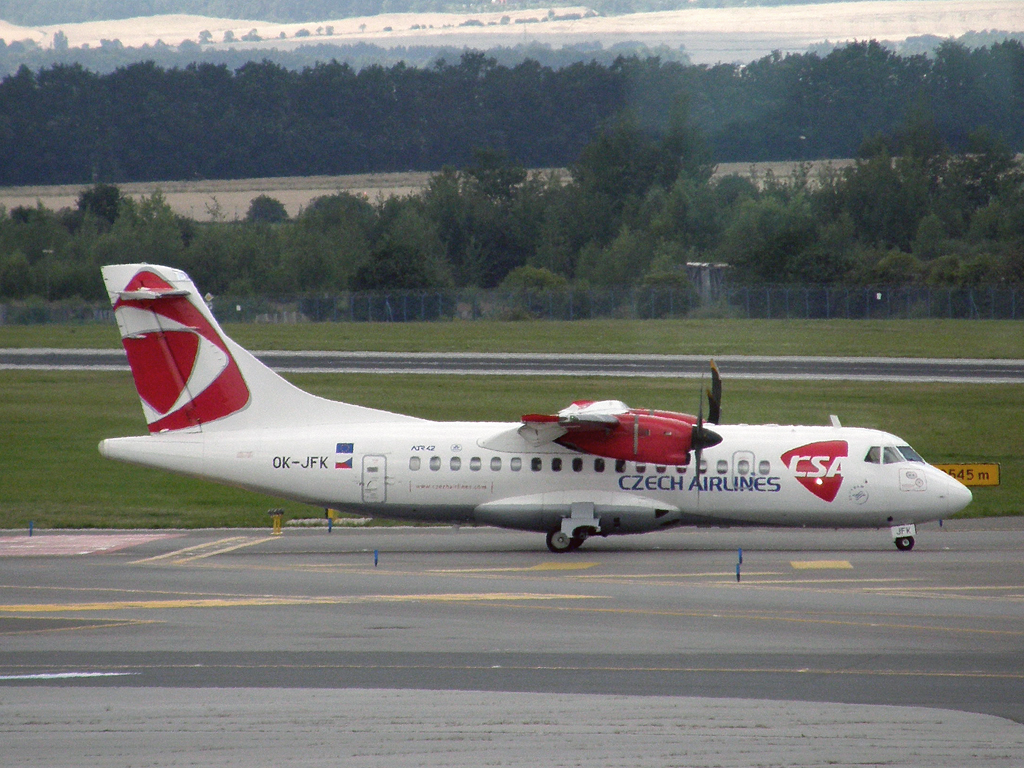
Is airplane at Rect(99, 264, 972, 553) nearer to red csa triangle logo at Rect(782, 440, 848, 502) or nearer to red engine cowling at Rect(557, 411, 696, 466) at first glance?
red csa triangle logo at Rect(782, 440, 848, 502)

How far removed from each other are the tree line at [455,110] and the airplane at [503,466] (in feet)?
249

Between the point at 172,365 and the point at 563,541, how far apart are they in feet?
31.5

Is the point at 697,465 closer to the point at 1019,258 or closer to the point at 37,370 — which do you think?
the point at 37,370

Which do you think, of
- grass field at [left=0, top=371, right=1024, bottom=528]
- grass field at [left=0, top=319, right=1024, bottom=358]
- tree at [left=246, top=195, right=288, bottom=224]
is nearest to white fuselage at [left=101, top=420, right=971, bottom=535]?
grass field at [left=0, top=371, right=1024, bottom=528]

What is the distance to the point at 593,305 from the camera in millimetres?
80375

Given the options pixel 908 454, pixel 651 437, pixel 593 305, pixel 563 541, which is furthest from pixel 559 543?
pixel 593 305

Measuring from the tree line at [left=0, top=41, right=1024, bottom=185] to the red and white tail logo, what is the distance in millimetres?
77657

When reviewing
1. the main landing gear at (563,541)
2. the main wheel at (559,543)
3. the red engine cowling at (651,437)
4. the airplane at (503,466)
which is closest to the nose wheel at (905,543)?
the airplane at (503,466)

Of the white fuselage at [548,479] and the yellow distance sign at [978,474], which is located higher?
the white fuselage at [548,479]

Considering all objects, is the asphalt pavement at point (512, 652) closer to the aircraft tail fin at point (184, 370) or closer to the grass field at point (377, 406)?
the aircraft tail fin at point (184, 370)

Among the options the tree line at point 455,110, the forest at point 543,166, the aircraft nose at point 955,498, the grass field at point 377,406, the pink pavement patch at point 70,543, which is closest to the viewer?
the aircraft nose at point 955,498

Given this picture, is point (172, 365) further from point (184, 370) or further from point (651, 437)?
point (651, 437)

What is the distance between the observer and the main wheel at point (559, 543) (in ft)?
82.8

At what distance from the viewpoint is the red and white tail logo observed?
25797 mm
